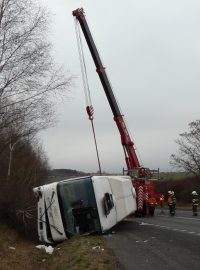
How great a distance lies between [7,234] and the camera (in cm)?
1770

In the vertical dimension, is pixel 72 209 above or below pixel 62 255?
above

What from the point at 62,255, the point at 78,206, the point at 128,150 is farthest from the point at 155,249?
the point at 128,150

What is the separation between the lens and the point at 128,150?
1190 inches

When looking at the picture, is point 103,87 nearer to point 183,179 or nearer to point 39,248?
point 39,248

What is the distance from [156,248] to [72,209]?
4.65 m

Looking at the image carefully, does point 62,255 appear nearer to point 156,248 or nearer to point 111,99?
point 156,248

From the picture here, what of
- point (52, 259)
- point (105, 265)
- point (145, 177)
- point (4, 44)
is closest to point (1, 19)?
point (4, 44)

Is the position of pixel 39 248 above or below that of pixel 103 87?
below

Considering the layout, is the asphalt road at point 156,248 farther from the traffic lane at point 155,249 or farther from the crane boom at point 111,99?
the crane boom at point 111,99

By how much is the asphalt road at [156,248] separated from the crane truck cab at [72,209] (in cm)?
83

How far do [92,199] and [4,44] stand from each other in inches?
255

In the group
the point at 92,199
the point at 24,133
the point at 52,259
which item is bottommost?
the point at 52,259

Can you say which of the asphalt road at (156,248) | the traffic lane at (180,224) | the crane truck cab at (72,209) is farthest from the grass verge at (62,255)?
the traffic lane at (180,224)

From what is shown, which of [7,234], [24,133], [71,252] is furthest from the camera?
[24,133]
